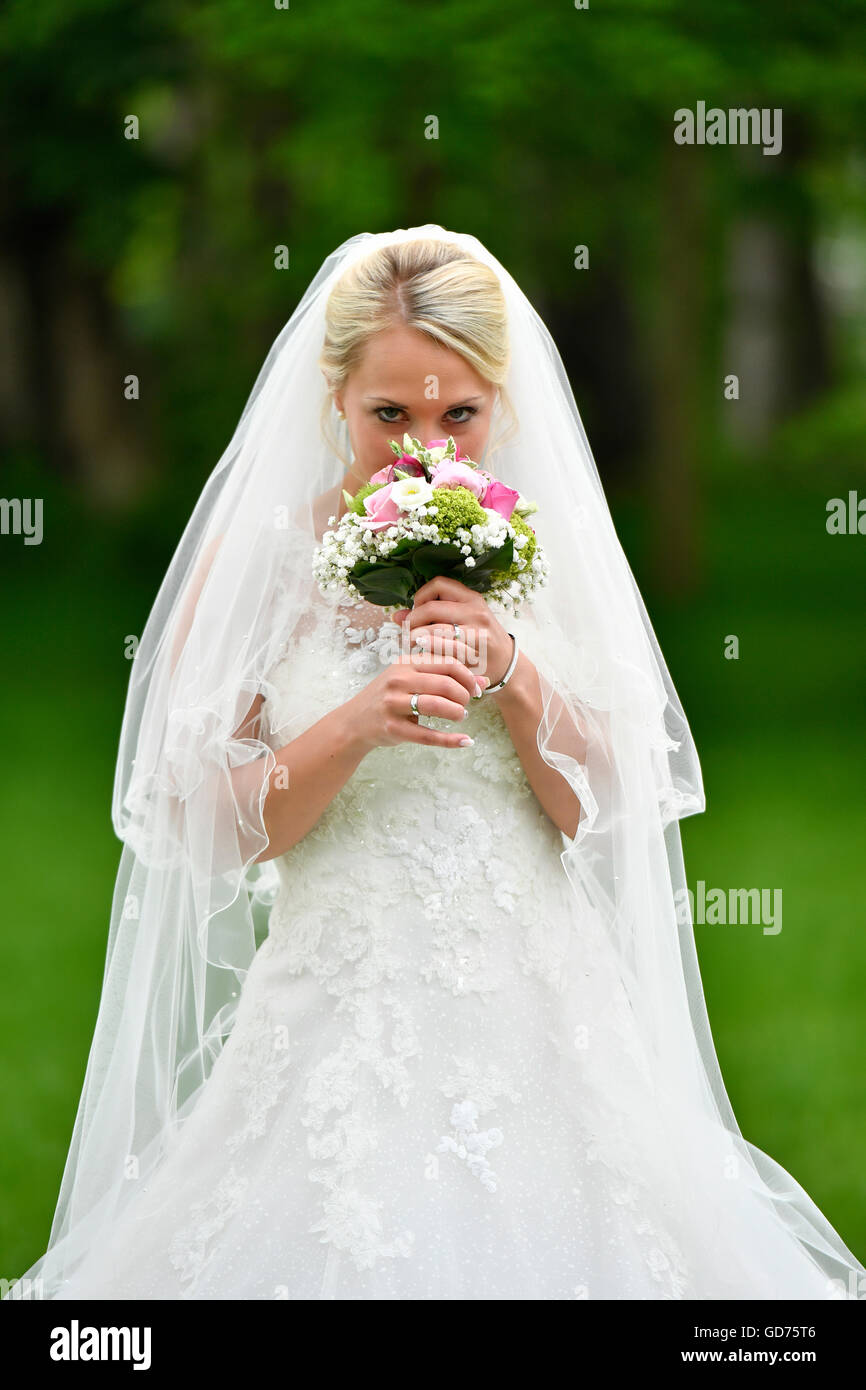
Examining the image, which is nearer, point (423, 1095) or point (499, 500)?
point (499, 500)

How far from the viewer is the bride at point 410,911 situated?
3373 mm

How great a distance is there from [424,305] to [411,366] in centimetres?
15

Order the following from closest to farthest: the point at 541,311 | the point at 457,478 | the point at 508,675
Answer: the point at 457,478 < the point at 508,675 < the point at 541,311

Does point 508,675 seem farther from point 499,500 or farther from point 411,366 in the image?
point 411,366

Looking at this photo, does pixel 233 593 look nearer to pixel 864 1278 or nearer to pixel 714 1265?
pixel 714 1265

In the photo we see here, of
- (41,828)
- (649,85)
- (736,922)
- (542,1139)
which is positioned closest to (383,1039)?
(542,1139)

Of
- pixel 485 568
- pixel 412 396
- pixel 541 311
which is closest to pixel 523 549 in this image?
pixel 485 568

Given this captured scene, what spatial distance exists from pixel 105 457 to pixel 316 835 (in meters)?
18.8

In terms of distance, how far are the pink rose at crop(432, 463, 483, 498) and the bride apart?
227 millimetres

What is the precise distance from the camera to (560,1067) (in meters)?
3.58

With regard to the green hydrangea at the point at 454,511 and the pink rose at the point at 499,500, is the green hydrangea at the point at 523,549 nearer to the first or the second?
the pink rose at the point at 499,500

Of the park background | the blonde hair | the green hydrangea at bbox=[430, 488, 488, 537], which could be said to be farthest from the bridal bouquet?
the park background

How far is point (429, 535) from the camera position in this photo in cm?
318

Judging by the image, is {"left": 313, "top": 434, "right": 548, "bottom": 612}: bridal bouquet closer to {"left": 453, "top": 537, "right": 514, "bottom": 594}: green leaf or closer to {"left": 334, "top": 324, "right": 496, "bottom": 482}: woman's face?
{"left": 453, "top": 537, "right": 514, "bottom": 594}: green leaf
